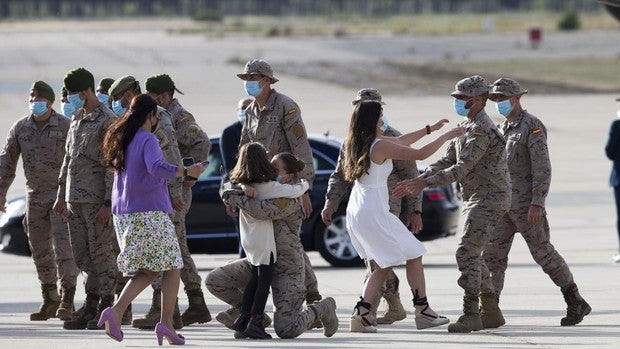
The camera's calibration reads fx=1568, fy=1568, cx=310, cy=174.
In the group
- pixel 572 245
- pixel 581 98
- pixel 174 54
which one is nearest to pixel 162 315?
pixel 572 245

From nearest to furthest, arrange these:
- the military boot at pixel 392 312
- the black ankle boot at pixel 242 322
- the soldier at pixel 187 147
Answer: the black ankle boot at pixel 242 322
the soldier at pixel 187 147
the military boot at pixel 392 312

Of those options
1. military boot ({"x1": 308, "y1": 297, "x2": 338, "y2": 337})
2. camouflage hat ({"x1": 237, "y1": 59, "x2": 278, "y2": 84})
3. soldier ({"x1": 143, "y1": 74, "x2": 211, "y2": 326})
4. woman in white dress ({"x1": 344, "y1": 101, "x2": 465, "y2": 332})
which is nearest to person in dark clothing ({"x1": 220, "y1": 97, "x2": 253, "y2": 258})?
soldier ({"x1": 143, "y1": 74, "x2": 211, "y2": 326})

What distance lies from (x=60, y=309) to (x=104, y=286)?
0.78 meters

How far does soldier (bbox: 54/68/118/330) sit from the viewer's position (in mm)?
11023

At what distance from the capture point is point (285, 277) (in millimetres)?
10461

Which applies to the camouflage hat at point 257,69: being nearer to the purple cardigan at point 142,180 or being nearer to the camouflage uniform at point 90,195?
the camouflage uniform at point 90,195

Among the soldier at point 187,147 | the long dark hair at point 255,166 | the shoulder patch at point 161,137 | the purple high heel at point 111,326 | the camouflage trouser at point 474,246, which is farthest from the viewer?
the soldier at point 187,147

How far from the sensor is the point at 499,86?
10.9m

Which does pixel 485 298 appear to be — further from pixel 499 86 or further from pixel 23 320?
pixel 23 320

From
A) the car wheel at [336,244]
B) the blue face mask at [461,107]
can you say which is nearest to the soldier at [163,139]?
the blue face mask at [461,107]

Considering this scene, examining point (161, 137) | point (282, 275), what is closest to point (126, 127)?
point (161, 137)

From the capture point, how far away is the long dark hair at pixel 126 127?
9.95 meters

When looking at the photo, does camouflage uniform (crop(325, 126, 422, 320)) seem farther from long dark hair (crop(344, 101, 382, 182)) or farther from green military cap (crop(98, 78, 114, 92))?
green military cap (crop(98, 78, 114, 92))

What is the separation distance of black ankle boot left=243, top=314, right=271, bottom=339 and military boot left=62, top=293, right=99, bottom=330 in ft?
4.57
